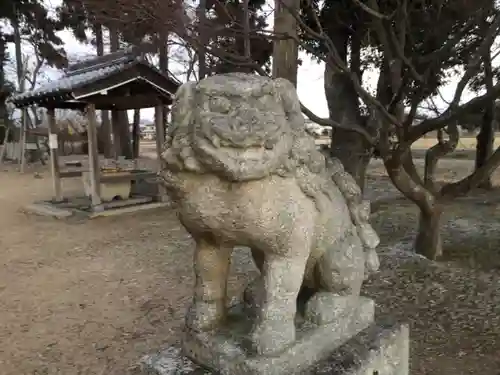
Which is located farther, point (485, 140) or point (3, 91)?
point (3, 91)

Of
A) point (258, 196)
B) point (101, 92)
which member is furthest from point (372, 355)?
point (101, 92)

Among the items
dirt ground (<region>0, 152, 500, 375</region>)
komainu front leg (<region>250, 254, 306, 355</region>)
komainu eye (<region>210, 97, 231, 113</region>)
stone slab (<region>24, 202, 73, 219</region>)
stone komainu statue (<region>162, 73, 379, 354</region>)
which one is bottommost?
dirt ground (<region>0, 152, 500, 375</region>)

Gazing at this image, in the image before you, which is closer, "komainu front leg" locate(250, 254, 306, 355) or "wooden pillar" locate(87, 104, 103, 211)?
"komainu front leg" locate(250, 254, 306, 355)

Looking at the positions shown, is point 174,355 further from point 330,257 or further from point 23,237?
point 23,237

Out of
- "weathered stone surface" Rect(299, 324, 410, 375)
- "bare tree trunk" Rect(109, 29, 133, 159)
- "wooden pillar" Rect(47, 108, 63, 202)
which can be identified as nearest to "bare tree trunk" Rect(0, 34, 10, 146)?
"bare tree trunk" Rect(109, 29, 133, 159)

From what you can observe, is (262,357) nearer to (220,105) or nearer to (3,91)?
(220,105)

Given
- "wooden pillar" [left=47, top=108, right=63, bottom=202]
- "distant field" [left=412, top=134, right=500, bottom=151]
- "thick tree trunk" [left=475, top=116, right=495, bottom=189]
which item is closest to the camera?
"thick tree trunk" [left=475, top=116, right=495, bottom=189]

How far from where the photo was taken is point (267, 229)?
1.17 meters

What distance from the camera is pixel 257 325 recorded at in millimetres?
1260

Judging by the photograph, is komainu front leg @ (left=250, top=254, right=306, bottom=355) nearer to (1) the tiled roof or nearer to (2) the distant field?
(1) the tiled roof

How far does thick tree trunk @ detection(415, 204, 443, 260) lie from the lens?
12.3 ft

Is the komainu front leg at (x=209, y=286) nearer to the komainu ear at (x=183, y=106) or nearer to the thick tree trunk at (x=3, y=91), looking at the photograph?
the komainu ear at (x=183, y=106)

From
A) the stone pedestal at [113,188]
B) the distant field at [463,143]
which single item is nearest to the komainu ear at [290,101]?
the stone pedestal at [113,188]

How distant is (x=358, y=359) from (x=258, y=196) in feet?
2.04
